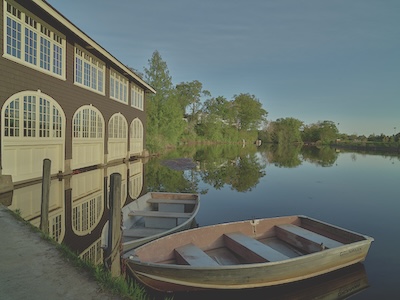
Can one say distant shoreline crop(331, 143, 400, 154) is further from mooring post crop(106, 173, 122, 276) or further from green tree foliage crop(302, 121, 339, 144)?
mooring post crop(106, 173, 122, 276)

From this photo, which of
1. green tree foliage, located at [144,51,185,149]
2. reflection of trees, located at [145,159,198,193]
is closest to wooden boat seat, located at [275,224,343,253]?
reflection of trees, located at [145,159,198,193]

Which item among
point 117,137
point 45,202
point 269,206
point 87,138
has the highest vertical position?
point 117,137

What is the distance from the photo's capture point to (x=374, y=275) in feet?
18.3

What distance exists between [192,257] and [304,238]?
2568 millimetres

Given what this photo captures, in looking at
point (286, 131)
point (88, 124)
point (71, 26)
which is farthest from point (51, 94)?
point (286, 131)

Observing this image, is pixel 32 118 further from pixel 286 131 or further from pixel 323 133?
pixel 323 133

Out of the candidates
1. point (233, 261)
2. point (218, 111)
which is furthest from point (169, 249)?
point (218, 111)

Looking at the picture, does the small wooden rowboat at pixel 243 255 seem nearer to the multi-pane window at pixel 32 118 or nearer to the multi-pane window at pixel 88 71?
the multi-pane window at pixel 32 118

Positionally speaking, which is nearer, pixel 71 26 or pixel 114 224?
pixel 114 224

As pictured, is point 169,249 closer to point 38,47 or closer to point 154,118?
point 38,47

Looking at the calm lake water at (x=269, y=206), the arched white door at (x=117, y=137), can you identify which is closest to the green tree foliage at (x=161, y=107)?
the arched white door at (x=117, y=137)

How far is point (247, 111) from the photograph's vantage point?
7600 centimetres

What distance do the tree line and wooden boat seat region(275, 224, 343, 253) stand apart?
24845 millimetres

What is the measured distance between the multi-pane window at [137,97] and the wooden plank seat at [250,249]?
19.9 meters
